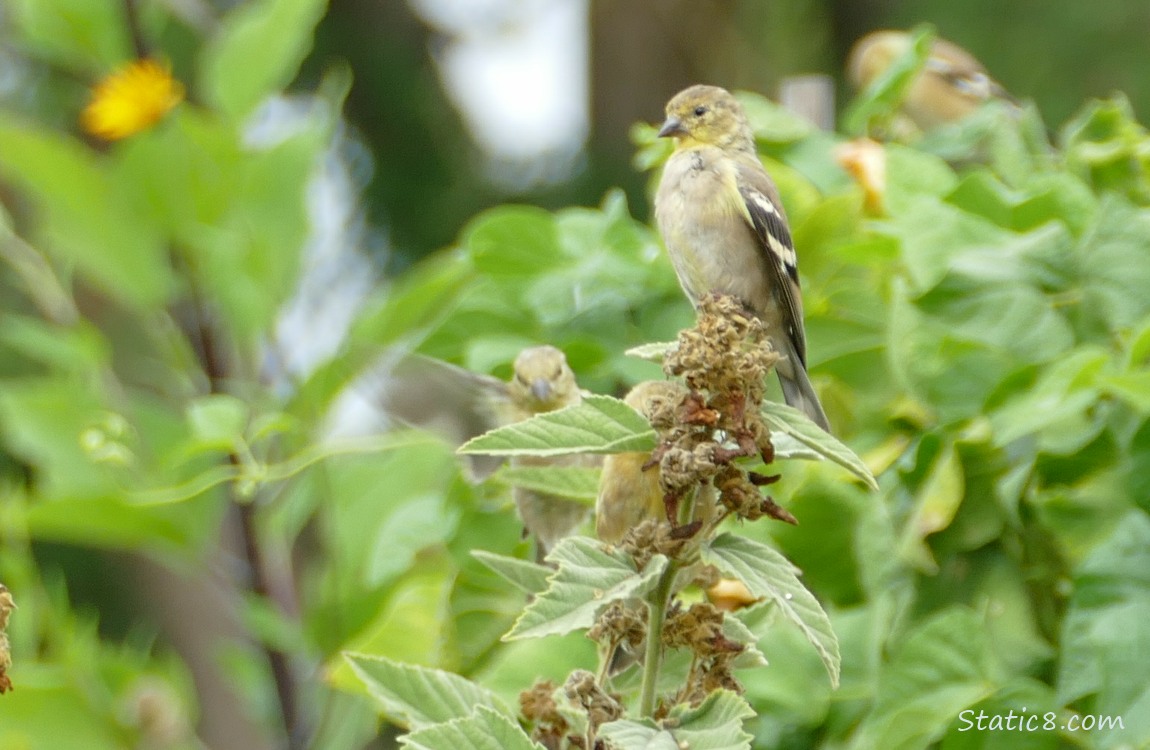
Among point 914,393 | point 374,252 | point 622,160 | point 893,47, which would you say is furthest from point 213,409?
point 622,160

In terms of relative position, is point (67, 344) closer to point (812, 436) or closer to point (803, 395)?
point (803, 395)

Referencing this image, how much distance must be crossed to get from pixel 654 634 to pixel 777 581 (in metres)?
0.08

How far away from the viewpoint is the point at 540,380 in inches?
68.8

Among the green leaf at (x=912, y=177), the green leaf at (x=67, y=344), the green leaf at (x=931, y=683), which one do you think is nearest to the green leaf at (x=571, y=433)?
the green leaf at (x=931, y=683)

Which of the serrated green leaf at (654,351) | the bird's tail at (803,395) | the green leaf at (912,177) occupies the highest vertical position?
the serrated green leaf at (654,351)

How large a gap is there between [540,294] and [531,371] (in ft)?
0.57

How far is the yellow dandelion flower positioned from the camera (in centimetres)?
206

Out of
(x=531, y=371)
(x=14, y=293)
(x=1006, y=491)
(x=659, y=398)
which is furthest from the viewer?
(x=14, y=293)

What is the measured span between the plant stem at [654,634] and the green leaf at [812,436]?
106 millimetres

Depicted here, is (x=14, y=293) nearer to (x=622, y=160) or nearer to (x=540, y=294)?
(x=622, y=160)

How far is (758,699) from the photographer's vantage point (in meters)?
1.30

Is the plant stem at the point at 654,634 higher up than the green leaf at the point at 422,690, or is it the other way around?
the plant stem at the point at 654,634

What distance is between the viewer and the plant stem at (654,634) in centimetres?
81

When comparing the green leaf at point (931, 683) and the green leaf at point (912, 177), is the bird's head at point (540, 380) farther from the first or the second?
the green leaf at point (931, 683)
